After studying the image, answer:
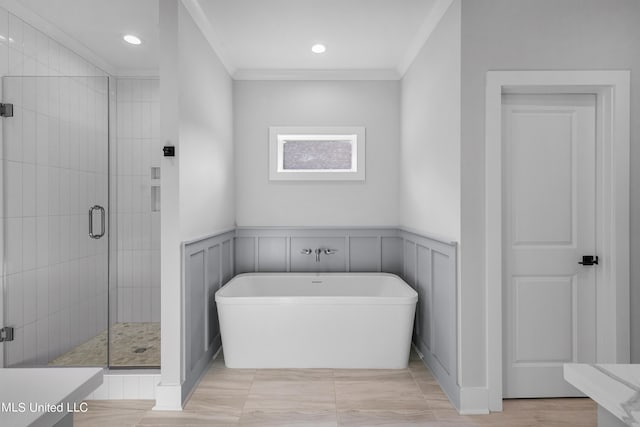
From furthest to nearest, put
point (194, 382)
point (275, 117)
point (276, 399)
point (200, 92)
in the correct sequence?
point (275, 117) → point (200, 92) → point (194, 382) → point (276, 399)

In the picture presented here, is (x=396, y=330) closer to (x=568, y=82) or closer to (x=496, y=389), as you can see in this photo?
(x=496, y=389)

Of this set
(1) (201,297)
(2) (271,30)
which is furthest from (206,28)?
(1) (201,297)

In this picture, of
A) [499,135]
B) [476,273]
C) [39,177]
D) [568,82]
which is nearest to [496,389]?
[476,273]

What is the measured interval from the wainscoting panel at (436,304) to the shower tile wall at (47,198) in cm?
250

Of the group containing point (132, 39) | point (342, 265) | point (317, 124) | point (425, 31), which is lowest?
point (342, 265)

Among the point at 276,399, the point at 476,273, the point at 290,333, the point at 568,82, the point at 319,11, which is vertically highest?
the point at 319,11

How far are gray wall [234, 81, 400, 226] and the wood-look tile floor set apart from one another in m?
1.67

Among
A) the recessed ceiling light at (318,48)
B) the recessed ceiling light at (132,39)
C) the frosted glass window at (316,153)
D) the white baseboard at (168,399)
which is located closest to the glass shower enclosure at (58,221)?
the recessed ceiling light at (132,39)

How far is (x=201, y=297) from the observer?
3.00 meters

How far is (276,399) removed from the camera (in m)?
2.60

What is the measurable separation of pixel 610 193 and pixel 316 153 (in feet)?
8.38

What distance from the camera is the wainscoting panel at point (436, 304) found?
2.53 metres

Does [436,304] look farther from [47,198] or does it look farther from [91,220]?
[47,198]

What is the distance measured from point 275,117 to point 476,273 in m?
2.56
